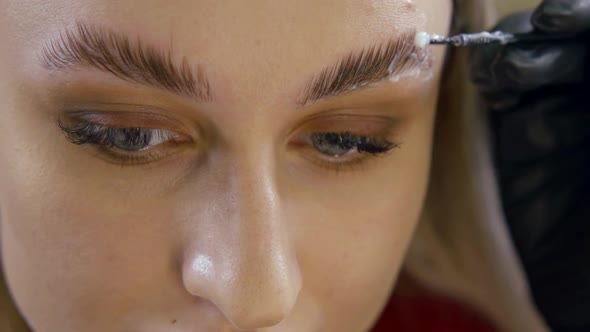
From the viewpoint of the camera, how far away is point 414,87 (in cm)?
75

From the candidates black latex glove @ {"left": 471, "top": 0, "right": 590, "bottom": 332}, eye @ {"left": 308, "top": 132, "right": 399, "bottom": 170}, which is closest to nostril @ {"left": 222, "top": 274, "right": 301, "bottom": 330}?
eye @ {"left": 308, "top": 132, "right": 399, "bottom": 170}

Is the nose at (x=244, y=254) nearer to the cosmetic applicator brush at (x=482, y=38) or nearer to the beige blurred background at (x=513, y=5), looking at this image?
the cosmetic applicator brush at (x=482, y=38)

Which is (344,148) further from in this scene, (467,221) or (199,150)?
(467,221)

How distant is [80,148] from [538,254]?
0.75 metres

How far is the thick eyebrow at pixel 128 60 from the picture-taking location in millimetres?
614

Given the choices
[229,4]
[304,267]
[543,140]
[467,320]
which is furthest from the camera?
[467,320]

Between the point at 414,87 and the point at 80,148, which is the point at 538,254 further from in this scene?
the point at 80,148

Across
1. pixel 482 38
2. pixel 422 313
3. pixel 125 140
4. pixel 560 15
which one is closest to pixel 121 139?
pixel 125 140

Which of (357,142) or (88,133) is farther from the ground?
(88,133)

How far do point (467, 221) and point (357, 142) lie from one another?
0.46 meters

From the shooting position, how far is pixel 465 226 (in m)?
1.16

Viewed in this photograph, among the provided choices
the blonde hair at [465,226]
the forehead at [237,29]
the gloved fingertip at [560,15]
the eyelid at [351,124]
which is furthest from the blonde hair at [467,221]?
the forehead at [237,29]

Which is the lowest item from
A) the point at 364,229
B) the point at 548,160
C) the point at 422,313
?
the point at 422,313

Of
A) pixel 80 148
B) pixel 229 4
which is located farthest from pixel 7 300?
pixel 229 4
